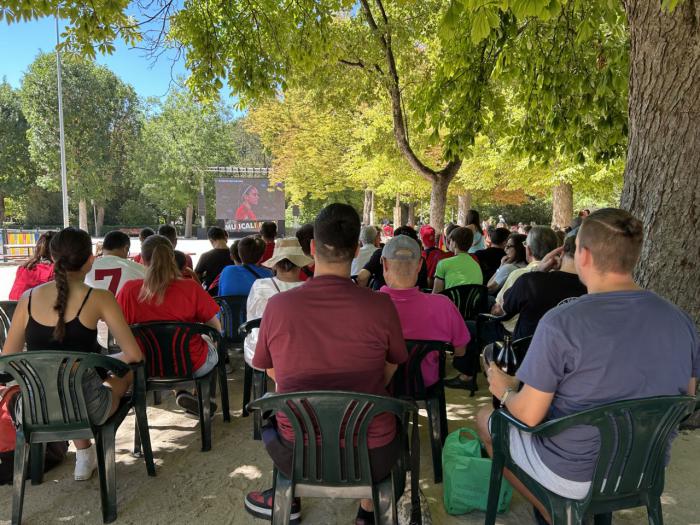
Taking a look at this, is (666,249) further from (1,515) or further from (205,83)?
(205,83)

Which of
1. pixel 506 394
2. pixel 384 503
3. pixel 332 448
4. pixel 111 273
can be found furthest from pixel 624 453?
pixel 111 273

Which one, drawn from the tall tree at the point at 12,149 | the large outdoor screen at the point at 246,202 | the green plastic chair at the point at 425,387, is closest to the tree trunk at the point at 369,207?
the large outdoor screen at the point at 246,202

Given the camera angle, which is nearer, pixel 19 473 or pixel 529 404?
pixel 529 404

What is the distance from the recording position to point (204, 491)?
9.85 ft

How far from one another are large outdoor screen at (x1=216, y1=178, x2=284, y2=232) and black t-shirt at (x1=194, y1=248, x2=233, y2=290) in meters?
25.9

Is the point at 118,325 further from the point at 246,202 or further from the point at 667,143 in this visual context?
the point at 246,202

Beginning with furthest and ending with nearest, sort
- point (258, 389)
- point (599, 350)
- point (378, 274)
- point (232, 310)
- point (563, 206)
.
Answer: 1. point (563, 206)
2. point (378, 274)
3. point (232, 310)
4. point (258, 389)
5. point (599, 350)

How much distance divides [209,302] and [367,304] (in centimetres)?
197

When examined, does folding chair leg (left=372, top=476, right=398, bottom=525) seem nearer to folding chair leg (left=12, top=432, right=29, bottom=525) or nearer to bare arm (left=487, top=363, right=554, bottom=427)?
bare arm (left=487, top=363, right=554, bottom=427)

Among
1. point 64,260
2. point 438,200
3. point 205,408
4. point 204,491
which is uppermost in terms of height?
point 438,200

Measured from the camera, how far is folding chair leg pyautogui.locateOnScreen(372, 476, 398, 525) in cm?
205

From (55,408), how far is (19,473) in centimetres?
40

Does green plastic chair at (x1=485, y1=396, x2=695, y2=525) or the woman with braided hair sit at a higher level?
the woman with braided hair

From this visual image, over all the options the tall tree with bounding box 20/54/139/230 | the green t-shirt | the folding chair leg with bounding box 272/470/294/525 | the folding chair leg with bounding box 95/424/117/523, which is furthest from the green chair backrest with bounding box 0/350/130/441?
the tall tree with bounding box 20/54/139/230
